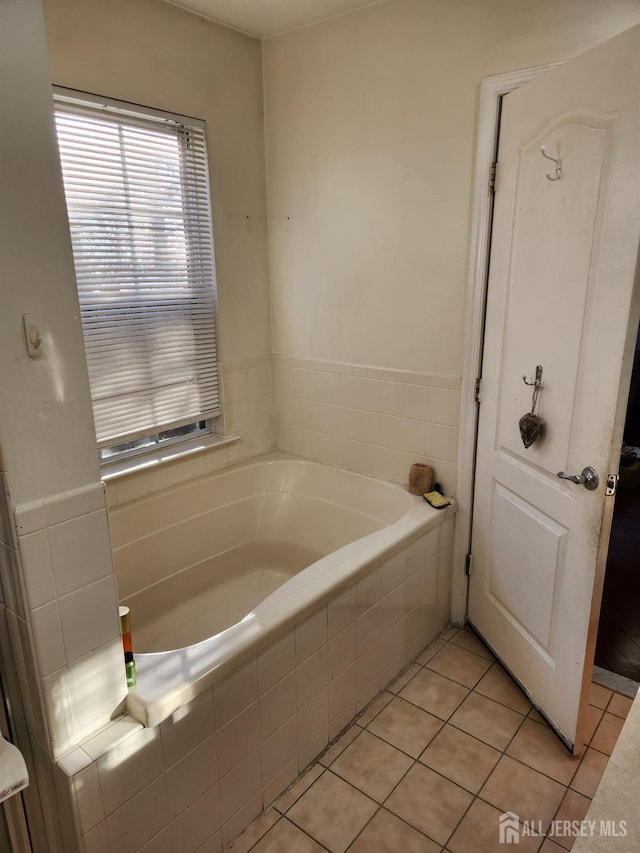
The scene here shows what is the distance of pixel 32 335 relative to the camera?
1.11 meters

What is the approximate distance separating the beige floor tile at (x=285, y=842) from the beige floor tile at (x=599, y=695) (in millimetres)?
1153

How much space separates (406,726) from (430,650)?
1.49ft

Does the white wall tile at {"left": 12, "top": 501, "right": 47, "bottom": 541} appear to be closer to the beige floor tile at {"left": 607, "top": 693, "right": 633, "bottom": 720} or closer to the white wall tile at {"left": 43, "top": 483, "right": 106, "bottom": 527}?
the white wall tile at {"left": 43, "top": 483, "right": 106, "bottom": 527}

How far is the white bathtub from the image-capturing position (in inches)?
63.0

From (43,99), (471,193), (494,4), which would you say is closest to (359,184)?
(471,193)

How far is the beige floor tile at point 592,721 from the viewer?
1.96m

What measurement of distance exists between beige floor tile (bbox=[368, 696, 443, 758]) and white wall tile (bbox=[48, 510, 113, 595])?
1.25 m

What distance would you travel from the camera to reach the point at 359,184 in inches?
98.4

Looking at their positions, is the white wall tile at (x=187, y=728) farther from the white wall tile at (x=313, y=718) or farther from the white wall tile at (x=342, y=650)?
the white wall tile at (x=342, y=650)

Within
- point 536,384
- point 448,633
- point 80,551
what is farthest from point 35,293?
point 448,633

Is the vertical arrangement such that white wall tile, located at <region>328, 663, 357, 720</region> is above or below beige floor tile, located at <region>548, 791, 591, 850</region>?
above

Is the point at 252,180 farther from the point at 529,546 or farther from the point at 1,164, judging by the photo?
the point at 529,546

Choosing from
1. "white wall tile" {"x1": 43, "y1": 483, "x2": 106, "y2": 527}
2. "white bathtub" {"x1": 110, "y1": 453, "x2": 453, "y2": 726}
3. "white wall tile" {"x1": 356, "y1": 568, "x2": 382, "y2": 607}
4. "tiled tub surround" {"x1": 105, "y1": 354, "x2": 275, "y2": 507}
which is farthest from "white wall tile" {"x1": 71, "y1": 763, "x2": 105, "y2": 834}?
"tiled tub surround" {"x1": 105, "y1": 354, "x2": 275, "y2": 507}

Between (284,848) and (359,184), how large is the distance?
96.2 inches
